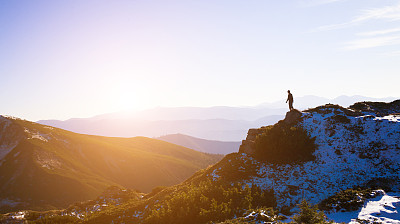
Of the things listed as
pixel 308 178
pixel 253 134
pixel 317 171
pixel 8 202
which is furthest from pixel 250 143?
pixel 8 202

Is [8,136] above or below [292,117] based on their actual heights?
below

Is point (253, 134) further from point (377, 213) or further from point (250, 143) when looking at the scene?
point (377, 213)

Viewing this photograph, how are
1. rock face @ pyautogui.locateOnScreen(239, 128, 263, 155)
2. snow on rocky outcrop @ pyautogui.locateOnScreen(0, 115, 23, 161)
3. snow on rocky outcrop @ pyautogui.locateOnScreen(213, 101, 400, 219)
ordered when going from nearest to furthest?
snow on rocky outcrop @ pyautogui.locateOnScreen(213, 101, 400, 219) → rock face @ pyautogui.locateOnScreen(239, 128, 263, 155) → snow on rocky outcrop @ pyautogui.locateOnScreen(0, 115, 23, 161)

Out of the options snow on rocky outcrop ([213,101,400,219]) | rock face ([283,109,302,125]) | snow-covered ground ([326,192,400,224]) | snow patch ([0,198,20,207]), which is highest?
rock face ([283,109,302,125])

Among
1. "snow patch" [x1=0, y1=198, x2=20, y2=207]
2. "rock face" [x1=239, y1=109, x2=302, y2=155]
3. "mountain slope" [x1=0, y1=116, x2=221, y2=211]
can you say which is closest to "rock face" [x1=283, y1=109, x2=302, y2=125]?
"rock face" [x1=239, y1=109, x2=302, y2=155]

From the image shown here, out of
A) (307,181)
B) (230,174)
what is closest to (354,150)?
(307,181)

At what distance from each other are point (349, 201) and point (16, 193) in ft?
422

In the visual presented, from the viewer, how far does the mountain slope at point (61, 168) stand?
106812 millimetres

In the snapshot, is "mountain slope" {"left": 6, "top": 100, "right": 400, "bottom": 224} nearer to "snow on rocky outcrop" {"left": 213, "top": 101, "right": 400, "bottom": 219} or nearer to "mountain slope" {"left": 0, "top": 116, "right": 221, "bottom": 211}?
"snow on rocky outcrop" {"left": 213, "top": 101, "right": 400, "bottom": 219}

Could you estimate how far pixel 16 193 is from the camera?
344ft

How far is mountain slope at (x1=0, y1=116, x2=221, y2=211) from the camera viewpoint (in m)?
107

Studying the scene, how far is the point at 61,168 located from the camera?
407ft

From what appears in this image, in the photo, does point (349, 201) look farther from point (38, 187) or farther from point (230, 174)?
point (38, 187)

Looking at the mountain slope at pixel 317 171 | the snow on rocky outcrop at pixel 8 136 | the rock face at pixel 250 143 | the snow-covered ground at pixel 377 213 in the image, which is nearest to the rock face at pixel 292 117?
the mountain slope at pixel 317 171
